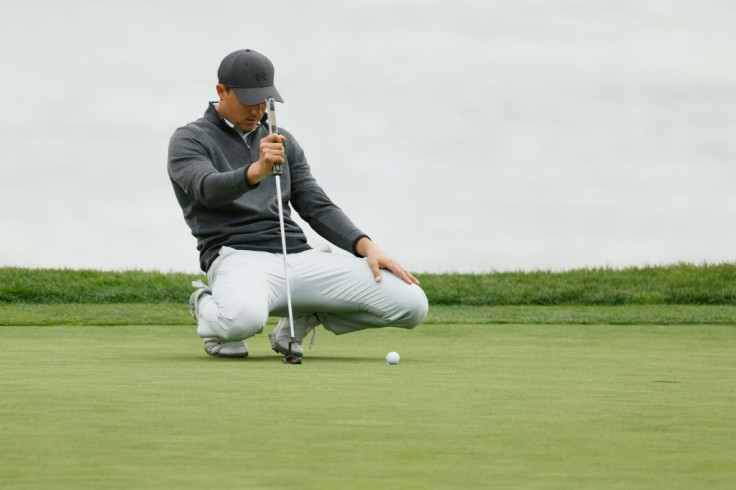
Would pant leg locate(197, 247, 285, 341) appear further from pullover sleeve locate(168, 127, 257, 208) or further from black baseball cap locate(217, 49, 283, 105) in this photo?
black baseball cap locate(217, 49, 283, 105)

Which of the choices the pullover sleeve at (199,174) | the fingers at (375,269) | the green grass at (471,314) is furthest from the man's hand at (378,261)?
the green grass at (471,314)

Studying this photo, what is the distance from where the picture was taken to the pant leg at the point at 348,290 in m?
5.59

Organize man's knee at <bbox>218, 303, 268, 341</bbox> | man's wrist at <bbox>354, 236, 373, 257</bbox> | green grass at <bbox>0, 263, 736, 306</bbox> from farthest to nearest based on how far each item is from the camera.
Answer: green grass at <bbox>0, 263, 736, 306</bbox>
man's wrist at <bbox>354, 236, 373, 257</bbox>
man's knee at <bbox>218, 303, 268, 341</bbox>

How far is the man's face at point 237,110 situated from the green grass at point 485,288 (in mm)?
4724

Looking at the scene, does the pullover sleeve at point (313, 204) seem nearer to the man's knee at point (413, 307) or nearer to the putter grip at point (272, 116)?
the man's knee at point (413, 307)

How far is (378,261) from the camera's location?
223 inches

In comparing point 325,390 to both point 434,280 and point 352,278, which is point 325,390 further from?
point 434,280

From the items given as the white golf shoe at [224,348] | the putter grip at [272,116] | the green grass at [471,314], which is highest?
the putter grip at [272,116]

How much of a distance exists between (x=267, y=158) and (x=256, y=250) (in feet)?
2.68

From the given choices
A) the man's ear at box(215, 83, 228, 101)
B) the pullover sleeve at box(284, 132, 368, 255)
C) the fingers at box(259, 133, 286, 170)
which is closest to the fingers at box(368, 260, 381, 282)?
the pullover sleeve at box(284, 132, 368, 255)

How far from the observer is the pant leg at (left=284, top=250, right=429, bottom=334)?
5.59 metres

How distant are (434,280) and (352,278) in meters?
5.49

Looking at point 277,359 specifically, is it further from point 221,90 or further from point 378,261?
point 221,90

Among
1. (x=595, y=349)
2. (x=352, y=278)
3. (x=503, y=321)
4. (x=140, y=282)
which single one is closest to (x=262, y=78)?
(x=352, y=278)
